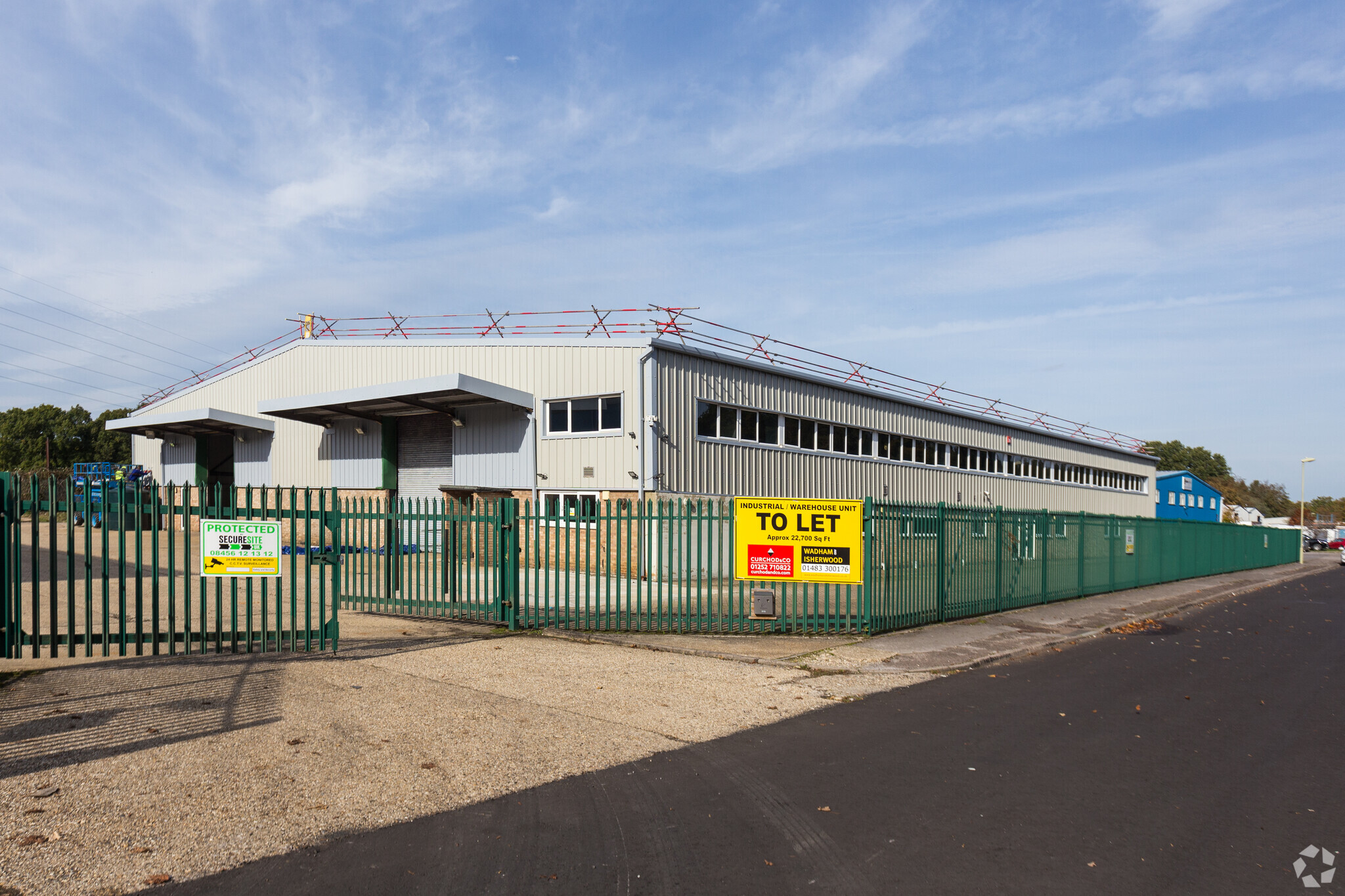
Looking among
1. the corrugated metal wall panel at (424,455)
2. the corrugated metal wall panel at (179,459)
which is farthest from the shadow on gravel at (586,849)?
the corrugated metal wall panel at (179,459)

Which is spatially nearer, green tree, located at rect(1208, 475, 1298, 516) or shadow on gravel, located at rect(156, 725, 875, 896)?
shadow on gravel, located at rect(156, 725, 875, 896)

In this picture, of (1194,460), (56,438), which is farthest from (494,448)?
(1194,460)

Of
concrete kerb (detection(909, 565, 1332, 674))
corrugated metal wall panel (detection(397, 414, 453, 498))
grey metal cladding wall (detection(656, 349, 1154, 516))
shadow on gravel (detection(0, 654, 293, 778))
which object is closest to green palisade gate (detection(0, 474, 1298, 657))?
shadow on gravel (detection(0, 654, 293, 778))

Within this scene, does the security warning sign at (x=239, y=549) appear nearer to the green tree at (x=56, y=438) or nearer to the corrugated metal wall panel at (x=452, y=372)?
the corrugated metal wall panel at (x=452, y=372)

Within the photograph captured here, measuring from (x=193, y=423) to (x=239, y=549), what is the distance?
27.4m

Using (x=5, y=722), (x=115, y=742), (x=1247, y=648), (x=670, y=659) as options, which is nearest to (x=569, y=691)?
(x=670, y=659)

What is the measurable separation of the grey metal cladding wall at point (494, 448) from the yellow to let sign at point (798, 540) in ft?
38.2

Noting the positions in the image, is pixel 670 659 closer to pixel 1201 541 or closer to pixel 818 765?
pixel 818 765

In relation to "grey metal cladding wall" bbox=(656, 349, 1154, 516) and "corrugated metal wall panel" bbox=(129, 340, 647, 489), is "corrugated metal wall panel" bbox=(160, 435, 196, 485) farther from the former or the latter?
"grey metal cladding wall" bbox=(656, 349, 1154, 516)

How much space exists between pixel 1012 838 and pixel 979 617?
10884mm

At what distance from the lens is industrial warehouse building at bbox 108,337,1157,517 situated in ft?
71.8

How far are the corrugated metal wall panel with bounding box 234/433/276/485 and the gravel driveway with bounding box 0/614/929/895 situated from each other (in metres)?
24.0

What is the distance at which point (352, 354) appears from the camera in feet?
92.9

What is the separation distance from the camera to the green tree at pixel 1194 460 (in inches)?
4835
